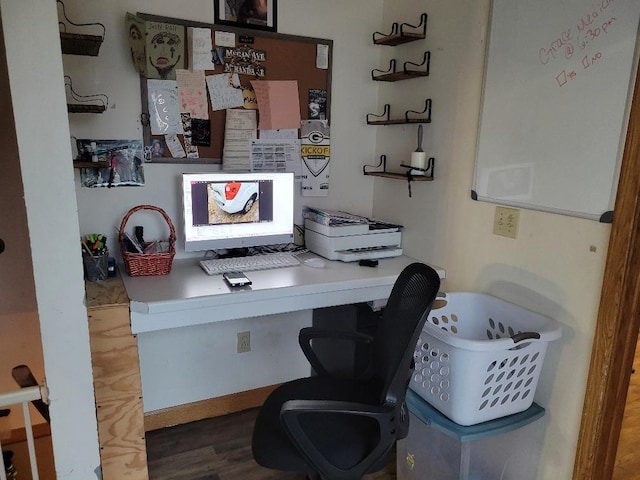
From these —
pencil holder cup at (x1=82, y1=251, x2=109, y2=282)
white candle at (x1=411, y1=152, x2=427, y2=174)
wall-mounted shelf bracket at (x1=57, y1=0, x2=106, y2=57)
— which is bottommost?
pencil holder cup at (x1=82, y1=251, x2=109, y2=282)

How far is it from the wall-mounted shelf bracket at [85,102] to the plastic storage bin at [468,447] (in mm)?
1629

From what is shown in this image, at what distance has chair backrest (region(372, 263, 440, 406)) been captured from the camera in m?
1.34

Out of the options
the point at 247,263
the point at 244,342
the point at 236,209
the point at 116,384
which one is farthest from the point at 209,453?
the point at 236,209

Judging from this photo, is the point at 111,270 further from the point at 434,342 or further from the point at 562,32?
the point at 562,32

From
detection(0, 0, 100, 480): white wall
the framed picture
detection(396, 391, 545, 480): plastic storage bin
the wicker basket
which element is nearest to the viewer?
detection(0, 0, 100, 480): white wall

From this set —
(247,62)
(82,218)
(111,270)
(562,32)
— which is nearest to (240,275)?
(111,270)

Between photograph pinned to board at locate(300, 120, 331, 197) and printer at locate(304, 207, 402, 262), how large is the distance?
135 mm

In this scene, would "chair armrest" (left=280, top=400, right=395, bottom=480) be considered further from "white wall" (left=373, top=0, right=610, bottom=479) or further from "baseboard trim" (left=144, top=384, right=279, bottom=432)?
"baseboard trim" (left=144, top=384, right=279, bottom=432)

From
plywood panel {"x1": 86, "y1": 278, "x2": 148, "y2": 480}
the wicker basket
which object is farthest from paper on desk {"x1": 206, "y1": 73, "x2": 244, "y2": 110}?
plywood panel {"x1": 86, "y1": 278, "x2": 148, "y2": 480}

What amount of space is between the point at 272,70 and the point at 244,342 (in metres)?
1.38

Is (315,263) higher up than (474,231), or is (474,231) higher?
(474,231)

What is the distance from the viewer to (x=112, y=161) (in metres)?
2.10

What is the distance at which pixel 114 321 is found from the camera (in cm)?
169

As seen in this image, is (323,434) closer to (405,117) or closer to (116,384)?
(116,384)
